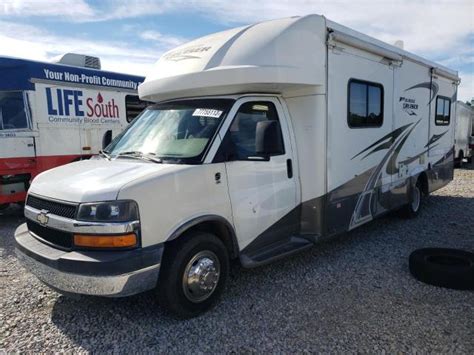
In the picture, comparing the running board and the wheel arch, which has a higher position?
the wheel arch

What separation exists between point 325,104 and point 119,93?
20.6 feet

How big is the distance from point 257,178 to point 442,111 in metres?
6.23

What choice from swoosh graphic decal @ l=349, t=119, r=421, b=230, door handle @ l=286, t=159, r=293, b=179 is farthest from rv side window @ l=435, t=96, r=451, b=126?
door handle @ l=286, t=159, r=293, b=179

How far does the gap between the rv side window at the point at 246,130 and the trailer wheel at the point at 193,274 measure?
0.96 meters

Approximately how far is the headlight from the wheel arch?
0.47 m

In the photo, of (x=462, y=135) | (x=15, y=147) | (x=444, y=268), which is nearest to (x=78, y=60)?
(x=15, y=147)

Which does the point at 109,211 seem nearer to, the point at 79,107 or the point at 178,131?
the point at 178,131

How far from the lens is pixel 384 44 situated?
6.26 m

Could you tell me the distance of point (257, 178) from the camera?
4.47 metres

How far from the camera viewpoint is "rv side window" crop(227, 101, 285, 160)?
Result: 429cm

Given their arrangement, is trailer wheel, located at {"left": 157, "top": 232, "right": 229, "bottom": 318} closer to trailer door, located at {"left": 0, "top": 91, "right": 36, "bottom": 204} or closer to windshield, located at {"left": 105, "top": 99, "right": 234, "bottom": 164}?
windshield, located at {"left": 105, "top": 99, "right": 234, "bottom": 164}

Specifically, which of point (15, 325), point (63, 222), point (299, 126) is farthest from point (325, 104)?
point (15, 325)

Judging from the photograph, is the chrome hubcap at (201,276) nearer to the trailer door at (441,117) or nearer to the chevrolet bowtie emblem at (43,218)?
the chevrolet bowtie emblem at (43,218)

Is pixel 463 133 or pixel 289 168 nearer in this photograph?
pixel 289 168
